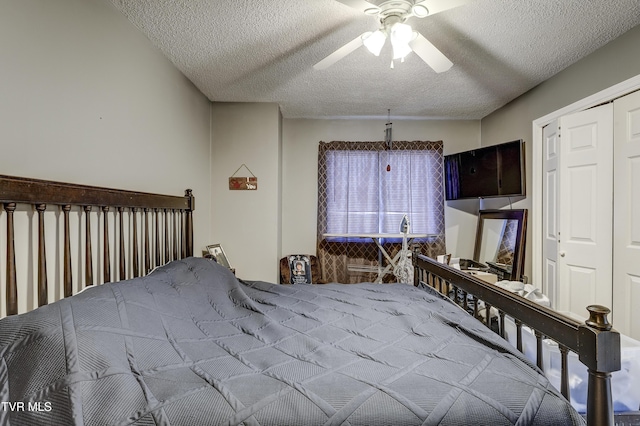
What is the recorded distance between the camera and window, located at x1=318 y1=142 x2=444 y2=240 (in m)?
4.14

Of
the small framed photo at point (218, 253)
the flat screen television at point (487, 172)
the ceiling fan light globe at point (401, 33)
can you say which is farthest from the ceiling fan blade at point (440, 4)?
the small framed photo at point (218, 253)

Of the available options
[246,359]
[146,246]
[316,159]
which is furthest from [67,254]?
[316,159]

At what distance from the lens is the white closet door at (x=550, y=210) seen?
2826 mm

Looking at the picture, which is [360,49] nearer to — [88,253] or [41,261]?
[88,253]

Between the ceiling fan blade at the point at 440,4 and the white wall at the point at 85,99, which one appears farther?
the ceiling fan blade at the point at 440,4

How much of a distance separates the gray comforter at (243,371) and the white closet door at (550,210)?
6.53ft

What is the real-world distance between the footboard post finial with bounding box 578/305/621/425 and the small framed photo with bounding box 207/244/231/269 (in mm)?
2928

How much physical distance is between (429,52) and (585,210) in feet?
5.90

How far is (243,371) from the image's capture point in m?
1.02

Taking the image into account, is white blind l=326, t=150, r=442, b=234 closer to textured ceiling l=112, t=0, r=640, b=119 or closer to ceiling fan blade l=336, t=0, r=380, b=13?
textured ceiling l=112, t=0, r=640, b=119

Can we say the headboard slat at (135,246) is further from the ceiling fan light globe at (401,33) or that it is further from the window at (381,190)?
the window at (381,190)

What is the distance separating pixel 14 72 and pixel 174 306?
42.7 inches

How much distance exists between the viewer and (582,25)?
208cm

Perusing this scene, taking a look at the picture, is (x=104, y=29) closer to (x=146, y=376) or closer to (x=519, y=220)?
(x=146, y=376)
